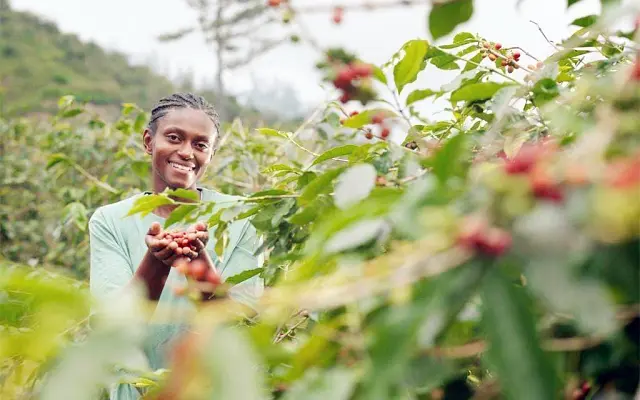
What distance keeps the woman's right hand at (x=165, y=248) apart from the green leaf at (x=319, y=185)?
0.55 meters

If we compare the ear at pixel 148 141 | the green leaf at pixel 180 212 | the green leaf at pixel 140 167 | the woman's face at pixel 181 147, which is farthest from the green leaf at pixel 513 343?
the green leaf at pixel 140 167

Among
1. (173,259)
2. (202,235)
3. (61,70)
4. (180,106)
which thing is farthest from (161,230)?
(61,70)

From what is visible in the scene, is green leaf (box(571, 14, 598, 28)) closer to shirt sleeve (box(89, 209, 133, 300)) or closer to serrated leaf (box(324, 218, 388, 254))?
serrated leaf (box(324, 218, 388, 254))

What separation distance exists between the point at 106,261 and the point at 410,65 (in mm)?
1072

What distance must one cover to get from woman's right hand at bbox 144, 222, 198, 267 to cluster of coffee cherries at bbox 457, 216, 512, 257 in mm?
880

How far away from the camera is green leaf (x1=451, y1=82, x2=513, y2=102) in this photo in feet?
1.93

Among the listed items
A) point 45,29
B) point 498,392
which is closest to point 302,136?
point 498,392

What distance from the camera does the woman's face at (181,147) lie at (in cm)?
165

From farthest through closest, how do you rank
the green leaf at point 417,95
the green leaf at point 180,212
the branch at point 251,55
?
the branch at point 251,55 < the green leaf at point 180,212 < the green leaf at point 417,95

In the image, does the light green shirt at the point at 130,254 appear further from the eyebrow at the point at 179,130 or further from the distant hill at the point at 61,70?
the distant hill at the point at 61,70

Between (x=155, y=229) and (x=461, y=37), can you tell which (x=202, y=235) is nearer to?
(x=155, y=229)

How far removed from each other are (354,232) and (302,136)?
272 cm

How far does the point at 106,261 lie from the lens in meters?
1.49

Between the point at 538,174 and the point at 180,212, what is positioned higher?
the point at 538,174
